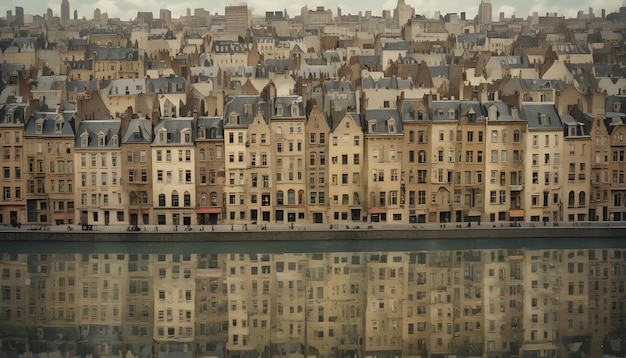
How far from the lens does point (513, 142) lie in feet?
137

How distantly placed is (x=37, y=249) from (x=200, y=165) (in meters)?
6.29

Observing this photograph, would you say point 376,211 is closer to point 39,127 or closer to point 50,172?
point 50,172

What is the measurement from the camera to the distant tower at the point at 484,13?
3842 inches

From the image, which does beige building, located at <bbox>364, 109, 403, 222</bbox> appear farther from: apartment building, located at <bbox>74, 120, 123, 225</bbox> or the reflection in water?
apartment building, located at <bbox>74, 120, 123, 225</bbox>

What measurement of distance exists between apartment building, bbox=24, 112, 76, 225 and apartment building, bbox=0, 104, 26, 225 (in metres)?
0.20

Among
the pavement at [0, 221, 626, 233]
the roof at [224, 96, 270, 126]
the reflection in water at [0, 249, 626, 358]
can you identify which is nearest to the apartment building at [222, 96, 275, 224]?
the roof at [224, 96, 270, 126]

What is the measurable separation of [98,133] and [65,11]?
49.2 m

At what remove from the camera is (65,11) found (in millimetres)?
88562

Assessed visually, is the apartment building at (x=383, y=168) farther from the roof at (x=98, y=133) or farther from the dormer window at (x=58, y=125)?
the dormer window at (x=58, y=125)

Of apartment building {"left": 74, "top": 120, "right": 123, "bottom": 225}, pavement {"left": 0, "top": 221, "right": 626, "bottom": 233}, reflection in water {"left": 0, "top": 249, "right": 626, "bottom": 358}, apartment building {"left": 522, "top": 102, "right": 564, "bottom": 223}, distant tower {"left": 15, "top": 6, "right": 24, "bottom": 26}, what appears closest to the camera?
reflection in water {"left": 0, "top": 249, "right": 626, "bottom": 358}

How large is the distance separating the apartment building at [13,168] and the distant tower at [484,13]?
2349 inches

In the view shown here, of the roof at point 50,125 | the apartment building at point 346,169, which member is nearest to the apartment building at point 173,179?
the roof at point 50,125

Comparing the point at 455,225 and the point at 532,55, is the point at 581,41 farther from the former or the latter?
the point at 455,225

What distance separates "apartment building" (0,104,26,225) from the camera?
4169cm
